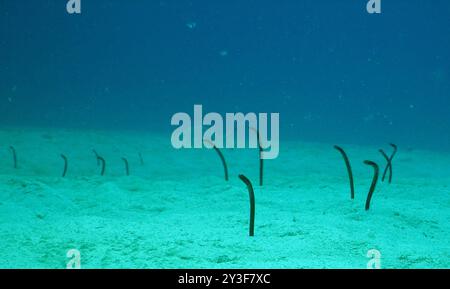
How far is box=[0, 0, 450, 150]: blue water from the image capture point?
6153cm

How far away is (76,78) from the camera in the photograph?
80.6 m

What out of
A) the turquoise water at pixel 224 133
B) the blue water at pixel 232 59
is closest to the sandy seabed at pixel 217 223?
the turquoise water at pixel 224 133

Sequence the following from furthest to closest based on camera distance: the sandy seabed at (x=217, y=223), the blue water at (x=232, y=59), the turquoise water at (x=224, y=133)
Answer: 1. the blue water at (x=232, y=59)
2. the turquoise water at (x=224, y=133)
3. the sandy seabed at (x=217, y=223)

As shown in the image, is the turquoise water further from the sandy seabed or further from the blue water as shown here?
the blue water

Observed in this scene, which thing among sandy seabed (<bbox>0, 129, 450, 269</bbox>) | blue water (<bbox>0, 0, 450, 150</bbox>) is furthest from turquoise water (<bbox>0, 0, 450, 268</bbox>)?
blue water (<bbox>0, 0, 450, 150</bbox>)

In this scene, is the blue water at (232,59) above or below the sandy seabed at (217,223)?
above

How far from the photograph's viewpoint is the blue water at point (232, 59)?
2422 inches

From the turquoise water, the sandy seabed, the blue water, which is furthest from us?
the blue water

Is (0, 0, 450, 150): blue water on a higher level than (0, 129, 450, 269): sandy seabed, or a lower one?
higher

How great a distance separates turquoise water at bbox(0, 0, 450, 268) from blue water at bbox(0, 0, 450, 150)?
0.47 m

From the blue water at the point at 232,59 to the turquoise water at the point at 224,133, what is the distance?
47 centimetres

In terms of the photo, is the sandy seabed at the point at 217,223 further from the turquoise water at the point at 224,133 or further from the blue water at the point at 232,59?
the blue water at the point at 232,59

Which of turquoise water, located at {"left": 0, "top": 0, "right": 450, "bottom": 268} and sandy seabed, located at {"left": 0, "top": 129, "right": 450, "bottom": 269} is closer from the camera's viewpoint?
sandy seabed, located at {"left": 0, "top": 129, "right": 450, "bottom": 269}
